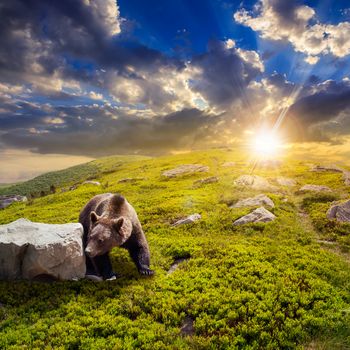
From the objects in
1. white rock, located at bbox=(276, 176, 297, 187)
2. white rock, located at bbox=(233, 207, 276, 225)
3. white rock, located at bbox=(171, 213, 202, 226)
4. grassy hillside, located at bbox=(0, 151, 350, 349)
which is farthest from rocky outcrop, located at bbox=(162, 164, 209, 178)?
grassy hillside, located at bbox=(0, 151, 350, 349)

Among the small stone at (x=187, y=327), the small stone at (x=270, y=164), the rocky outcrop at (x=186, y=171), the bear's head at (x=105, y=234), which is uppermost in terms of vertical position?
the bear's head at (x=105, y=234)

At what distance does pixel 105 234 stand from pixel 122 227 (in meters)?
1.09

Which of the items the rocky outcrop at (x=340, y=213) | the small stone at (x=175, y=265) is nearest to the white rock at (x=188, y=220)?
the small stone at (x=175, y=265)

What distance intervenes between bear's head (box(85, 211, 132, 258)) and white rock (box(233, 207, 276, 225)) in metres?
14.7

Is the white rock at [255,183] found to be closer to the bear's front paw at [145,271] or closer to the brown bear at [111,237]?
the brown bear at [111,237]

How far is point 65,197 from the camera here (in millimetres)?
61344

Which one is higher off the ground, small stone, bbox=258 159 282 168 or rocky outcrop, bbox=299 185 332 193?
small stone, bbox=258 159 282 168

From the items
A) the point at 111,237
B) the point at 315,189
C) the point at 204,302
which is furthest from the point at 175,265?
the point at 315,189

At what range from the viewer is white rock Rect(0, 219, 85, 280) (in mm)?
14961

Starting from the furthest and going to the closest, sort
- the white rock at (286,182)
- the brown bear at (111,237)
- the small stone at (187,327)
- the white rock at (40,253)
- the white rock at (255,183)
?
the white rock at (286,182) < the white rock at (255,183) < the brown bear at (111,237) < the white rock at (40,253) < the small stone at (187,327)

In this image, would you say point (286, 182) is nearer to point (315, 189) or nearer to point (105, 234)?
point (315, 189)

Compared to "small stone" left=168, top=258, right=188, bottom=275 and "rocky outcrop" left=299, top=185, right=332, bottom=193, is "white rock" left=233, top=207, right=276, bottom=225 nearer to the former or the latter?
"small stone" left=168, top=258, right=188, bottom=275

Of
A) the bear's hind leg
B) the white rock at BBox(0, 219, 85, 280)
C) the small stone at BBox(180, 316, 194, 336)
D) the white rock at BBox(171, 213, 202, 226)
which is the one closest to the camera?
the small stone at BBox(180, 316, 194, 336)

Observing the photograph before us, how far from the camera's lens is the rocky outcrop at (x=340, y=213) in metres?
27.6
